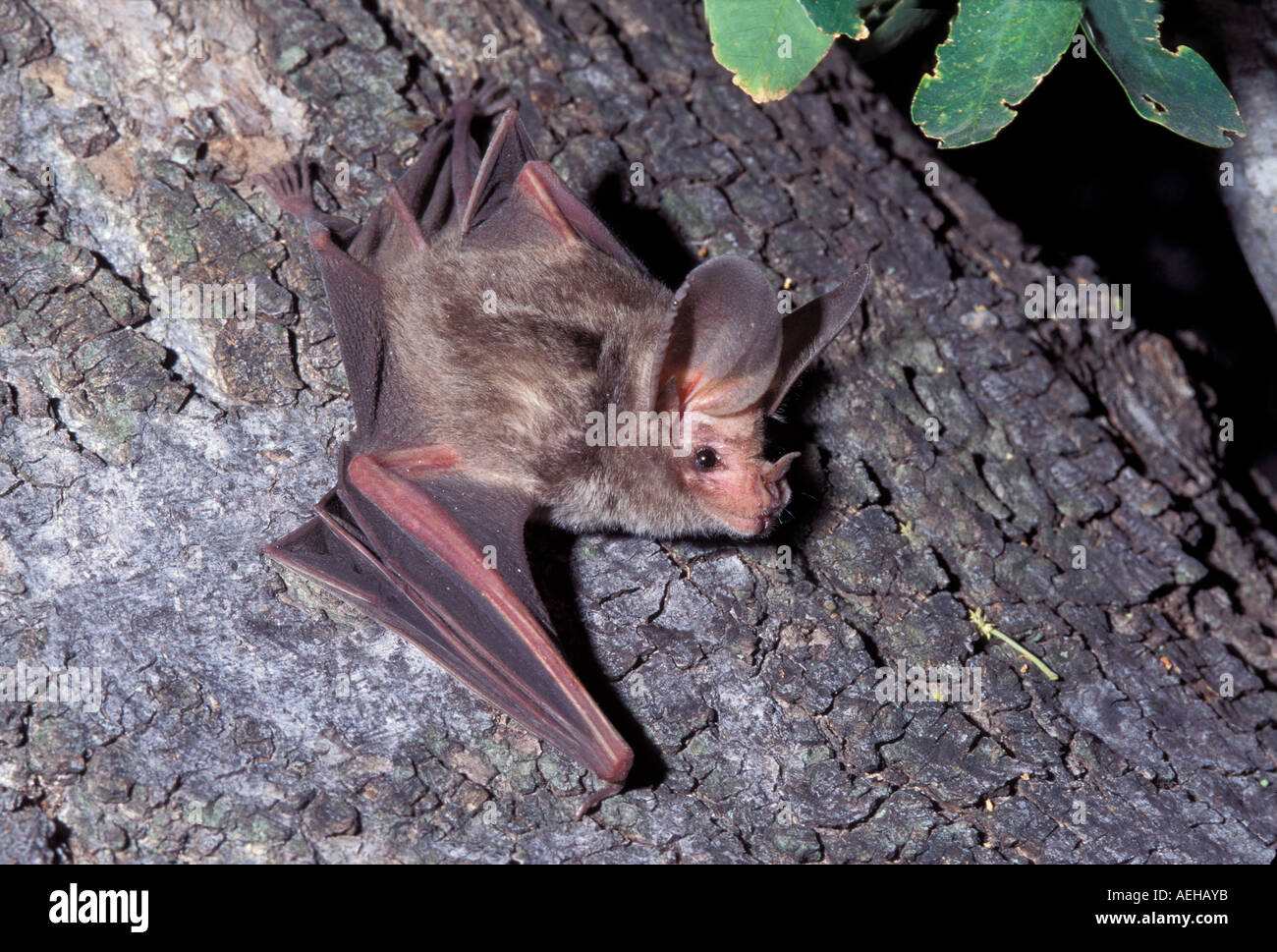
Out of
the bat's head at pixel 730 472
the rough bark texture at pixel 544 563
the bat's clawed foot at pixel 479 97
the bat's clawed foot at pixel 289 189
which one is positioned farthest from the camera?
the bat's clawed foot at pixel 479 97

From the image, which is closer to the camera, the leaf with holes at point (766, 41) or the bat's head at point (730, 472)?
the leaf with holes at point (766, 41)

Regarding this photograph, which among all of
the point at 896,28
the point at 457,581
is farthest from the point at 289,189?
the point at 896,28

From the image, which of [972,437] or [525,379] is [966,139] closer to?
[972,437]

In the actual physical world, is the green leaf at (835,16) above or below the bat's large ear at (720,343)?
above

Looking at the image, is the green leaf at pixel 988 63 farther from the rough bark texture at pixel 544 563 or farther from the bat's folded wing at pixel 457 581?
the bat's folded wing at pixel 457 581

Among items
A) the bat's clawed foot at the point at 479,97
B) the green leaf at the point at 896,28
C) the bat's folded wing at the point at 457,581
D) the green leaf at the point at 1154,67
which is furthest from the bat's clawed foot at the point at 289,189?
the green leaf at the point at 1154,67

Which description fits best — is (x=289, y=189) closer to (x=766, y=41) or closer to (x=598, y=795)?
(x=766, y=41)

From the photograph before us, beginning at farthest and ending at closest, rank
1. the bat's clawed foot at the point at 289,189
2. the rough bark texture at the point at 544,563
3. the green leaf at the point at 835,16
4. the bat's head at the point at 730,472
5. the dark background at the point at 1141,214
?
the dark background at the point at 1141,214
the bat's clawed foot at the point at 289,189
the bat's head at the point at 730,472
the rough bark texture at the point at 544,563
the green leaf at the point at 835,16
